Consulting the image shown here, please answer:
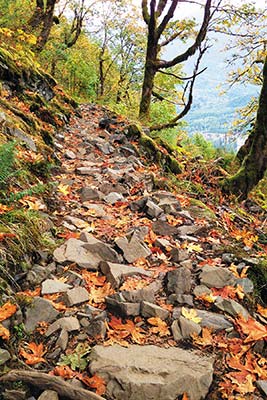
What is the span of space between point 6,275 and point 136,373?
1223 mm

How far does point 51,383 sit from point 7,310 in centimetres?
62

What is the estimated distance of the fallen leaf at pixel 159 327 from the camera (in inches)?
105

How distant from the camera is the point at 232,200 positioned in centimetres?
745

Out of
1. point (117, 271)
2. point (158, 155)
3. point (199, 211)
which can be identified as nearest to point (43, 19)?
point (158, 155)

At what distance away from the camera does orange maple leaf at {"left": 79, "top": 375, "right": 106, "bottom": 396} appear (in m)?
2.11

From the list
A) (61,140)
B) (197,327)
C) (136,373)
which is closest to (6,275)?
(136,373)

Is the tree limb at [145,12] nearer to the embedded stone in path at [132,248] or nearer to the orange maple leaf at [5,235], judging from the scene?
the embedded stone in path at [132,248]

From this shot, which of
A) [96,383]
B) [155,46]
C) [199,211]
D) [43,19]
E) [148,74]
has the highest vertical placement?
[43,19]

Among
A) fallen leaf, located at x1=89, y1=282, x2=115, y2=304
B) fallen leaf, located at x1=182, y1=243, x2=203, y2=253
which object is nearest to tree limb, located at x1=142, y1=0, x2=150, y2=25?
fallen leaf, located at x1=182, y1=243, x2=203, y2=253

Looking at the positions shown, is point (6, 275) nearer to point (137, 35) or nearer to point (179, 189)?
point (179, 189)

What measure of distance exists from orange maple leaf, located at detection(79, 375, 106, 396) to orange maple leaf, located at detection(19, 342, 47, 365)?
310 millimetres

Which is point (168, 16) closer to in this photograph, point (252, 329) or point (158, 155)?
point (158, 155)

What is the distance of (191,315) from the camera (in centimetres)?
282

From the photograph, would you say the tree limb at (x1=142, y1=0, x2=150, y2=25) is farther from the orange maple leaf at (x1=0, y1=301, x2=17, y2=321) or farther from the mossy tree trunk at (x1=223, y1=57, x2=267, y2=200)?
the orange maple leaf at (x1=0, y1=301, x2=17, y2=321)
